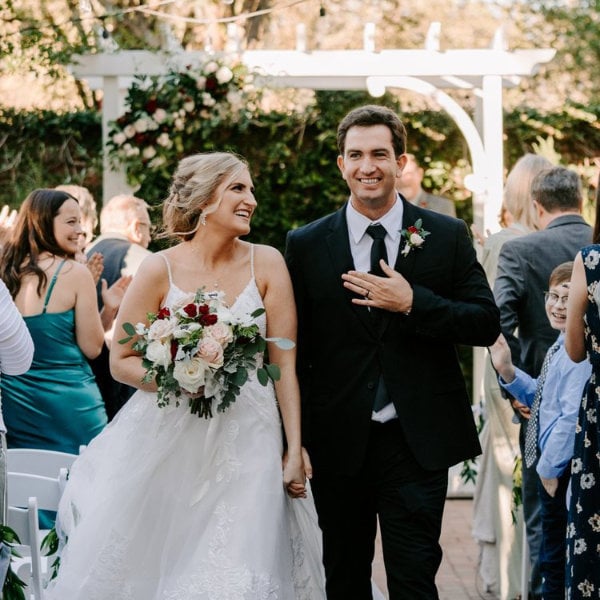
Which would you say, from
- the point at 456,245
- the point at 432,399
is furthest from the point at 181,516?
the point at 456,245

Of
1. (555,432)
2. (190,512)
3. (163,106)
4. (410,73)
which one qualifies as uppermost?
(410,73)

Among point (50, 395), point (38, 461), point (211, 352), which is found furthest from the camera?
point (50, 395)

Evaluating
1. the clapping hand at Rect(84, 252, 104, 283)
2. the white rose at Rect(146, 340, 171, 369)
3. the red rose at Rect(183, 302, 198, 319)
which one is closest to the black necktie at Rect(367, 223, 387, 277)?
the red rose at Rect(183, 302, 198, 319)

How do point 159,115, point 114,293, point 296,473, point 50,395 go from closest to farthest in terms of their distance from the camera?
point 296,473
point 50,395
point 114,293
point 159,115

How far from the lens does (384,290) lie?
3955mm

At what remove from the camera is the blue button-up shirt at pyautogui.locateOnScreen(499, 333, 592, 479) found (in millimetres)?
4457

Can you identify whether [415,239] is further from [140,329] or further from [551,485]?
[551,485]

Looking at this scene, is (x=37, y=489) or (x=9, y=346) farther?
(x=37, y=489)

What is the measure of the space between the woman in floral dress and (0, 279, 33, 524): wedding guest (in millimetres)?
1877

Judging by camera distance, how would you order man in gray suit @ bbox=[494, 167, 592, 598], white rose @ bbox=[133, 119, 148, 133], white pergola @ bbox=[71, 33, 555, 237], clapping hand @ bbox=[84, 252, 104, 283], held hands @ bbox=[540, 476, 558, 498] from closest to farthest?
held hands @ bbox=[540, 476, 558, 498] < man in gray suit @ bbox=[494, 167, 592, 598] < clapping hand @ bbox=[84, 252, 104, 283] < white pergola @ bbox=[71, 33, 555, 237] < white rose @ bbox=[133, 119, 148, 133]

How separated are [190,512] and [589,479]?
4.54 ft

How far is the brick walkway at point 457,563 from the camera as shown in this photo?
6480mm

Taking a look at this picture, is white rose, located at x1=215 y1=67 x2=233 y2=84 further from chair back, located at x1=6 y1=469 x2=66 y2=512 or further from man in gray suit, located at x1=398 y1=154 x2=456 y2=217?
chair back, located at x1=6 y1=469 x2=66 y2=512

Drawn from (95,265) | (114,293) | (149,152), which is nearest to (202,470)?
(95,265)
